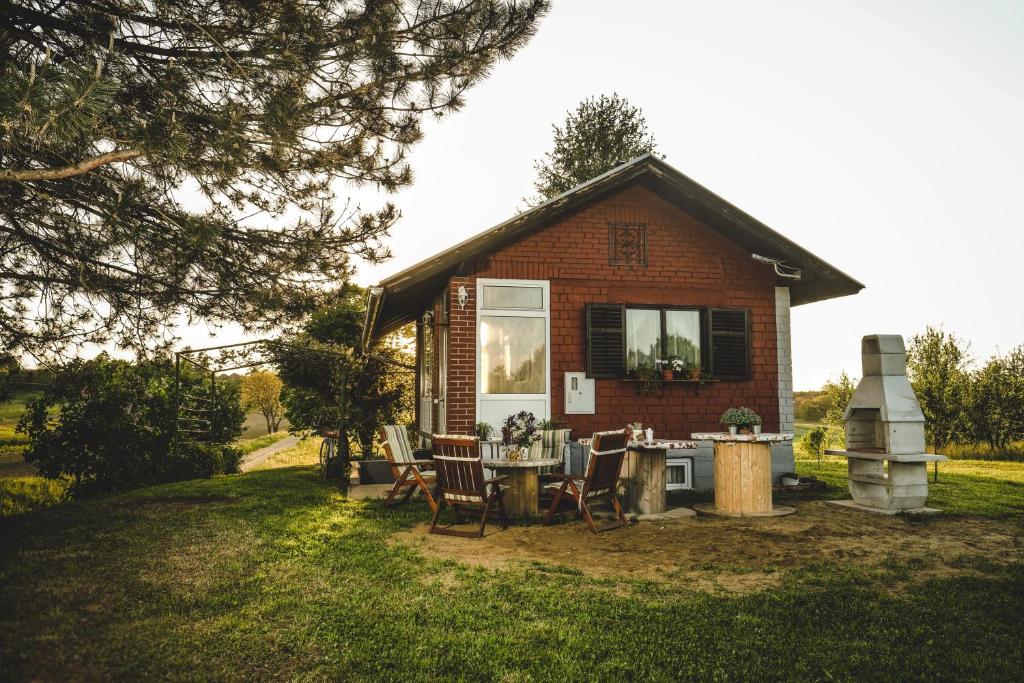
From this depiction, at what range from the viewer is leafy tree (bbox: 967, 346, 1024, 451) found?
17.2 m

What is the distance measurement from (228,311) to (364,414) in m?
6.26

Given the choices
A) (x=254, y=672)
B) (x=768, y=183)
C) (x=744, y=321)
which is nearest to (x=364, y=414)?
(x=744, y=321)

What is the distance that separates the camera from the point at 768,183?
11719 mm

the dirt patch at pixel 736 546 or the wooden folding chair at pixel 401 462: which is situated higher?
the wooden folding chair at pixel 401 462

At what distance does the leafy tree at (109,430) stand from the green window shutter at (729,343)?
7617mm

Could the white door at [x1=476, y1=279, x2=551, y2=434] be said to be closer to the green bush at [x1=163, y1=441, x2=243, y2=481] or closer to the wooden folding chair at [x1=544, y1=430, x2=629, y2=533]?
A: the wooden folding chair at [x1=544, y1=430, x2=629, y2=533]

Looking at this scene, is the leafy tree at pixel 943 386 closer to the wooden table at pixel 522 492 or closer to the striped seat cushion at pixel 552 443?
the striped seat cushion at pixel 552 443

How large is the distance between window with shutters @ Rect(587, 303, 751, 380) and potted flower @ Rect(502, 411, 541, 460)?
1626 mm

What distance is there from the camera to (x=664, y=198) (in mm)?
9492

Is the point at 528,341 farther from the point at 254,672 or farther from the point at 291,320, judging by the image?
the point at 254,672

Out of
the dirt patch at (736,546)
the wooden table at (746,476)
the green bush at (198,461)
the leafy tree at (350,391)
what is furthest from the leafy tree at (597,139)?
the dirt patch at (736,546)

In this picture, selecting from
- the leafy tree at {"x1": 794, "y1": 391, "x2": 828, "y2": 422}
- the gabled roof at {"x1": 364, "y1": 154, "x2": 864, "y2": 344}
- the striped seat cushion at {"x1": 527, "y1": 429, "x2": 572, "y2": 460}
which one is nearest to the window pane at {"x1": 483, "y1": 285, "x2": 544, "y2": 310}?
the gabled roof at {"x1": 364, "y1": 154, "x2": 864, "y2": 344}

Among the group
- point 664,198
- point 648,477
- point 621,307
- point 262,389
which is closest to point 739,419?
point 648,477

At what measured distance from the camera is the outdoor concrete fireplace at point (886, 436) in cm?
717
